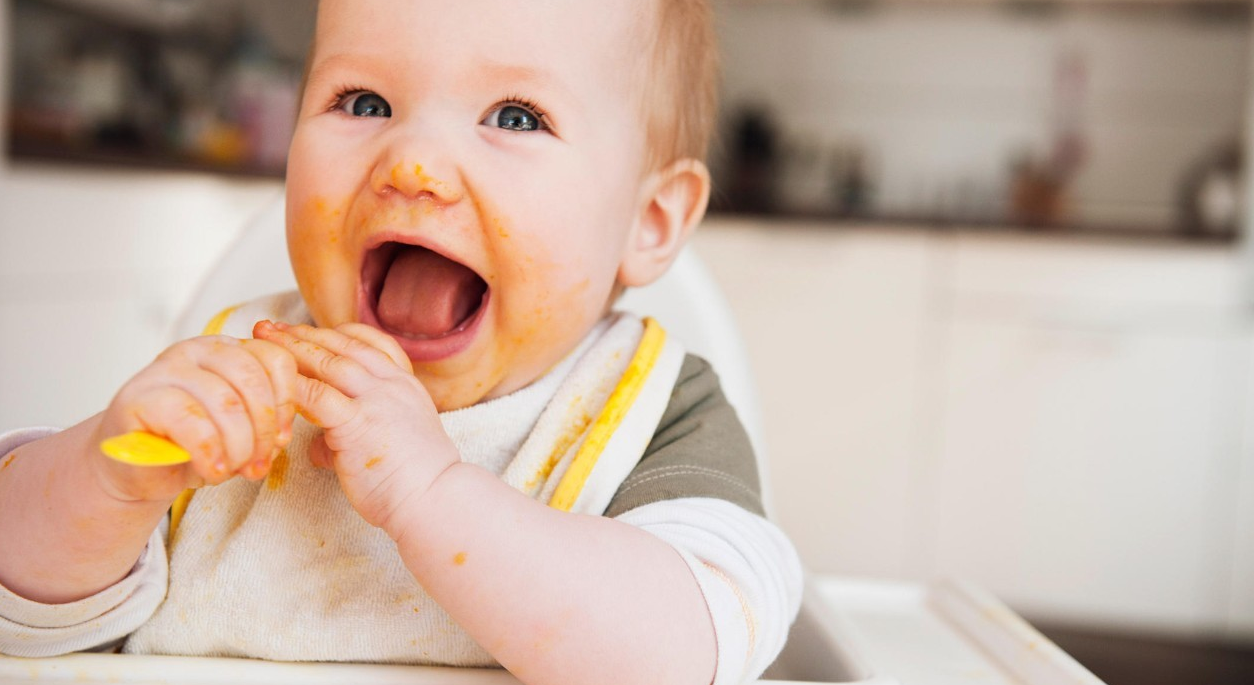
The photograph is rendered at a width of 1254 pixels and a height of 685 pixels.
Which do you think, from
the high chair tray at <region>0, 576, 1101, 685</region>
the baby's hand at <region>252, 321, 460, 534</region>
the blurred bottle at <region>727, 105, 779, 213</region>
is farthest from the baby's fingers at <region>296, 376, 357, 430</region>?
the blurred bottle at <region>727, 105, 779, 213</region>

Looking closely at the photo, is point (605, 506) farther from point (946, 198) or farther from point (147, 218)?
point (946, 198)

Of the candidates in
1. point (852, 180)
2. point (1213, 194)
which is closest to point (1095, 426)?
point (1213, 194)

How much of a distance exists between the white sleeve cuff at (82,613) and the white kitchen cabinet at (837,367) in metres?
2.01

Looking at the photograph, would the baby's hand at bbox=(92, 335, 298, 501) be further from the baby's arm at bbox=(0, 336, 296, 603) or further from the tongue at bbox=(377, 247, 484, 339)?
the tongue at bbox=(377, 247, 484, 339)

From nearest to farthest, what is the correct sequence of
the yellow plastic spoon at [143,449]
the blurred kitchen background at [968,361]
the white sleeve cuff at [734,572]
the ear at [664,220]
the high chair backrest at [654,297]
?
the yellow plastic spoon at [143,449] → the white sleeve cuff at [734,572] → the ear at [664,220] → the high chair backrest at [654,297] → the blurred kitchen background at [968,361]

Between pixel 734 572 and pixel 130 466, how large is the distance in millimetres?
273

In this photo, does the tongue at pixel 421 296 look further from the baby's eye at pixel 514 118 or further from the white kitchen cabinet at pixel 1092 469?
the white kitchen cabinet at pixel 1092 469

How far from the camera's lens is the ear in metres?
0.73

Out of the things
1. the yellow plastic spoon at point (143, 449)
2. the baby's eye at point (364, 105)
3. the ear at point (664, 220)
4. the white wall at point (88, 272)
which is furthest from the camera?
the white wall at point (88, 272)

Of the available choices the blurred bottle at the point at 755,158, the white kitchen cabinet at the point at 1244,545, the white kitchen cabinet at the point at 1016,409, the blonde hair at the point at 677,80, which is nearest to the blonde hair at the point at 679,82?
Answer: the blonde hair at the point at 677,80

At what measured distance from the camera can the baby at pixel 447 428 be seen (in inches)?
19.1

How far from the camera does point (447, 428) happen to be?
654 millimetres

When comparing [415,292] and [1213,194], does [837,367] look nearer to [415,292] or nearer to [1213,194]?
[1213,194]

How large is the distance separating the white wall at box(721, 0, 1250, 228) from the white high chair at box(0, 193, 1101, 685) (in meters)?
2.50
